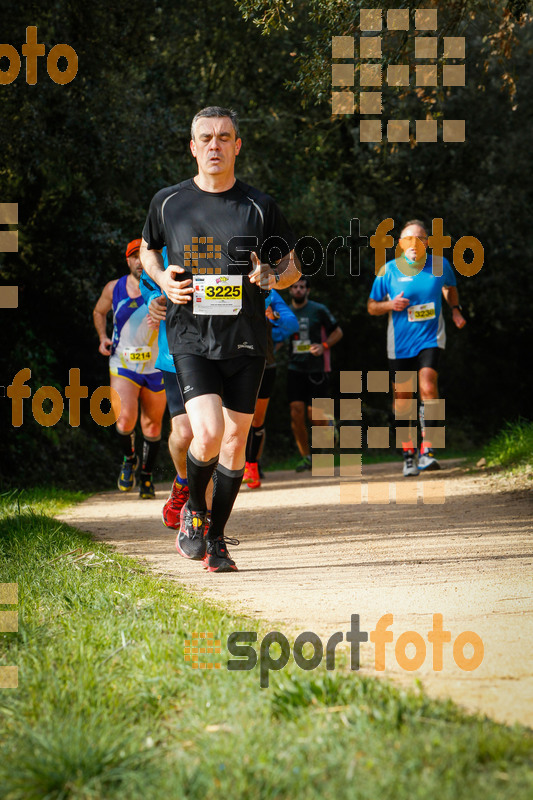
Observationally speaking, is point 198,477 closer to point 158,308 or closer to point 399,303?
point 158,308

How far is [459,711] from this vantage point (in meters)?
2.65

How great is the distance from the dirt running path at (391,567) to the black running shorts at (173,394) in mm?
881

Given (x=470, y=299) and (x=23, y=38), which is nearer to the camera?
(x=23, y=38)

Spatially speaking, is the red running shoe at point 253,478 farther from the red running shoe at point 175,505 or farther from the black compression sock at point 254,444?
the red running shoe at point 175,505

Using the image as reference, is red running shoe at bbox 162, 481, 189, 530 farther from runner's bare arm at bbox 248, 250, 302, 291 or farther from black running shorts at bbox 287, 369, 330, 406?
black running shorts at bbox 287, 369, 330, 406

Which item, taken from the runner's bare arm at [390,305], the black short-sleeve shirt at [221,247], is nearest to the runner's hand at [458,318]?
the runner's bare arm at [390,305]

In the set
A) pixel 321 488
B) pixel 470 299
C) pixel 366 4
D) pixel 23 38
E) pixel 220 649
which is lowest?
pixel 321 488

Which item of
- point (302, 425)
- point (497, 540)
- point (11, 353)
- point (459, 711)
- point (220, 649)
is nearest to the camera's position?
point (459, 711)

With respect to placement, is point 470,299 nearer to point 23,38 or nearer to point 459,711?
point 23,38

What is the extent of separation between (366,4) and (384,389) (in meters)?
11.0

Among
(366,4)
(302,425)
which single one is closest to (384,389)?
(302,425)

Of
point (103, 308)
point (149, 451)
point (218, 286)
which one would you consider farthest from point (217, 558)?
point (103, 308)

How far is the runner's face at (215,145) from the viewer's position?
518cm

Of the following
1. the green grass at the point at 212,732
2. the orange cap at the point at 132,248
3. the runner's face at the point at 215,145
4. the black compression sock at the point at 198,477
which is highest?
the runner's face at the point at 215,145
